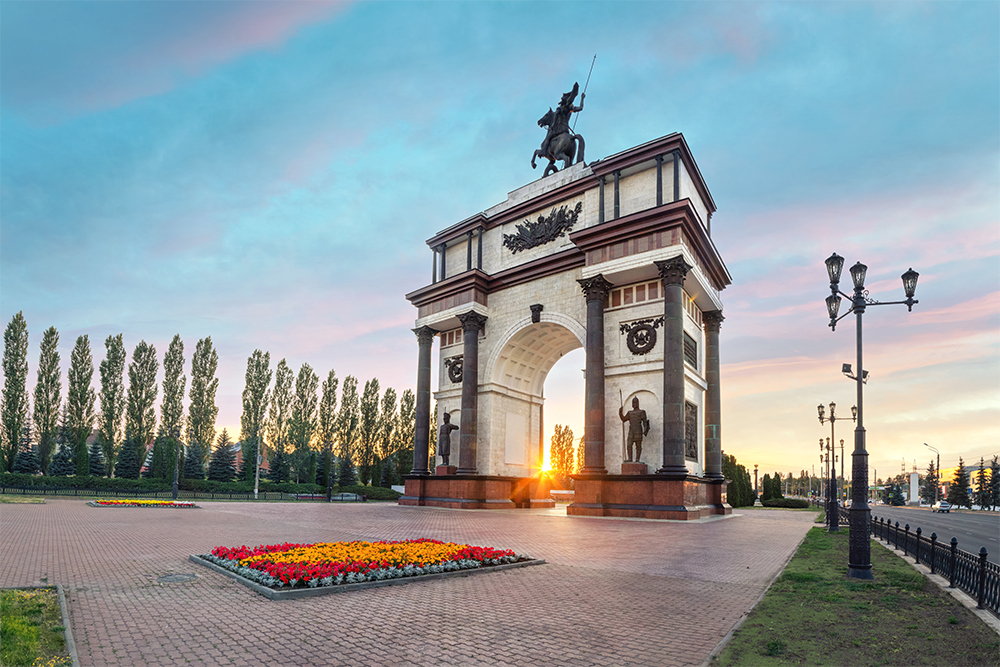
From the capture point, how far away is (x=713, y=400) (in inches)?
1296

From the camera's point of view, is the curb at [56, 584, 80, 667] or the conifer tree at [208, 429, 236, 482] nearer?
the curb at [56, 584, 80, 667]

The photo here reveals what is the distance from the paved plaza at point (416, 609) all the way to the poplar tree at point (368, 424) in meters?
53.3

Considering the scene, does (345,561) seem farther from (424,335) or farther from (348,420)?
(348,420)

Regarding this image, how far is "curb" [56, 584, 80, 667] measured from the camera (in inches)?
215

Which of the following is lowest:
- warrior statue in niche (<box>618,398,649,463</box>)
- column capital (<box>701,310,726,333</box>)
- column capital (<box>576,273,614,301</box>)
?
warrior statue in niche (<box>618,398,649,463</box>)

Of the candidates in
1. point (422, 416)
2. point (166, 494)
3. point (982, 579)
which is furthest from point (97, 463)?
point (982, 579)

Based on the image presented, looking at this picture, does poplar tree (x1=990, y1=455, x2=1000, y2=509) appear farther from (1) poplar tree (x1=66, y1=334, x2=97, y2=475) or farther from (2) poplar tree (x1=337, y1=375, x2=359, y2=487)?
(1) poplar tree (x1=66, y1=334, x2=97, y2=475)

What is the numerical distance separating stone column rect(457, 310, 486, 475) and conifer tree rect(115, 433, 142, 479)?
108ft

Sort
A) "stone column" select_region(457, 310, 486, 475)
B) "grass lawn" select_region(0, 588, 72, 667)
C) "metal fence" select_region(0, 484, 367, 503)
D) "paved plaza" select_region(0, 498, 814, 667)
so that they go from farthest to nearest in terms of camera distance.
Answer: "metal fence" select_region(0, 484, 367, 503) → "stone column" select_region(457, 310, 486, 475) → "paved plaza" select_region(0, 498, 814, 667) → "grass lawn" select_region(0, 588, 72, 667)

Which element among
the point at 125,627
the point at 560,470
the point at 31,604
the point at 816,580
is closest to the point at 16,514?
the point at 31,604

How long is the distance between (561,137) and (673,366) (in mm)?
17261

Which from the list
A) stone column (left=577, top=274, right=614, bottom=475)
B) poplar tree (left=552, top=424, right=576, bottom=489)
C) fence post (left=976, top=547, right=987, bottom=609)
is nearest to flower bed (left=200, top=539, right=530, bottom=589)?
fence post (left=976, top=547, right=987, bottom=609)

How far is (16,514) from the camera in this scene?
21.5 meters

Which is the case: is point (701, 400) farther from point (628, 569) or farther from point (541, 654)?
point (541, 654)
